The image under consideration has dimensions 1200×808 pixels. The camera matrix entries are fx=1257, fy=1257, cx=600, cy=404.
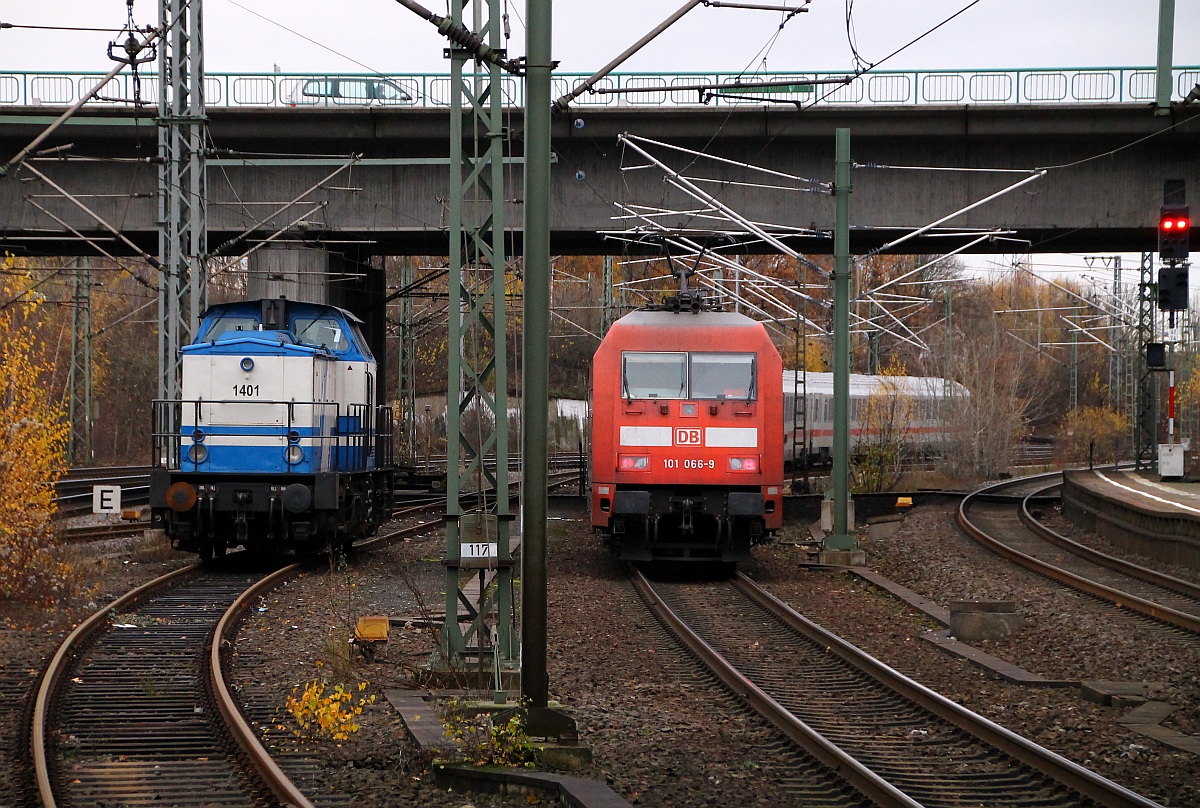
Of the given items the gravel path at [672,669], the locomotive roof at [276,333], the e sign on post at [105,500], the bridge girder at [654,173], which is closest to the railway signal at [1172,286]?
the gravel path at [672,669]

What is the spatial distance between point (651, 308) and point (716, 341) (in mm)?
1425

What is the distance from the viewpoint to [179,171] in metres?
19.7

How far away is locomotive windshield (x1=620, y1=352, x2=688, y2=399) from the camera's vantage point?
17562 millimetres

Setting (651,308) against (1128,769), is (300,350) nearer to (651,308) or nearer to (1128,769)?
(651,308)

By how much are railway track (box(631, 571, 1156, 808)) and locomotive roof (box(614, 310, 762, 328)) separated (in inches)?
193

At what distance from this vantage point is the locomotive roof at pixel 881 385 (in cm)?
3975

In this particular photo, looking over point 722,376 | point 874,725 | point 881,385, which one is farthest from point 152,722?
point 881,385

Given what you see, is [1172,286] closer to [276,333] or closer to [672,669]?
[672,669]

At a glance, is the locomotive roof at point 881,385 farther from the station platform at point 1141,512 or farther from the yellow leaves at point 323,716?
the yellow leaves at point 323,716

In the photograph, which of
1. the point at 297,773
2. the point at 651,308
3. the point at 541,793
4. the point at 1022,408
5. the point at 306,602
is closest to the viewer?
the point at 541,793

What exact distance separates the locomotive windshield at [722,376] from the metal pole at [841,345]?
8.85 feet

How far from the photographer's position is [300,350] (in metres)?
17.8

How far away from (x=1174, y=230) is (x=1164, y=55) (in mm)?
4388

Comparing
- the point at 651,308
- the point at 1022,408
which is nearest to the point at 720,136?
the point at 651,308
